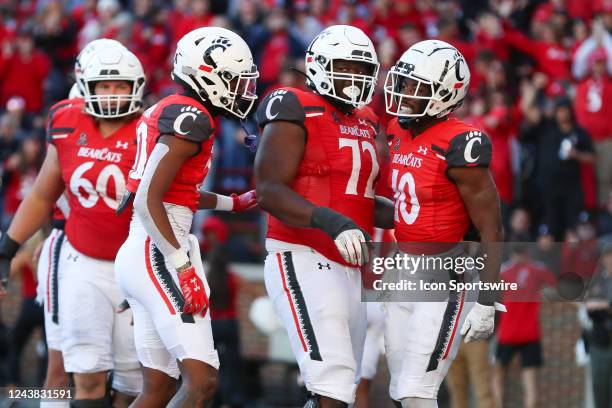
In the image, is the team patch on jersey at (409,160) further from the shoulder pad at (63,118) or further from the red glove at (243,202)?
the shoulder pad at (63,118)

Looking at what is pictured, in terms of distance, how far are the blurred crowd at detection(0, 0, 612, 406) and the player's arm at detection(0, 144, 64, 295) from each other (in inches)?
172

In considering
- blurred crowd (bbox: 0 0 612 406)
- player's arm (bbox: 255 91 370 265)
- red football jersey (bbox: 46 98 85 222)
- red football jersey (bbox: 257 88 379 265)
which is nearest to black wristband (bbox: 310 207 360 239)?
player's arm (bbox: 255 91 370 265)

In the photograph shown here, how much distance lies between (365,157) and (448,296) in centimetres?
86

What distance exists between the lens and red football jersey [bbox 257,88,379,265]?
611 cm

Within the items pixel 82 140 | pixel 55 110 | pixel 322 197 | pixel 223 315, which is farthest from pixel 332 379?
pixel 223 315

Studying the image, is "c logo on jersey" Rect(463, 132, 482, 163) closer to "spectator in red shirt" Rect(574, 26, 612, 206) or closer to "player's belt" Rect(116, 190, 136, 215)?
"player's belt" Rect(116, 190, 136, 215)

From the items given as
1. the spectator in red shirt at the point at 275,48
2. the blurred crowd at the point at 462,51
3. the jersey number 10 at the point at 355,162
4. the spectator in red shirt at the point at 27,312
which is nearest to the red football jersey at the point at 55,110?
the jersey number 10 at the point at 355,162

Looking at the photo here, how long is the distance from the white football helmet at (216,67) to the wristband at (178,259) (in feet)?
2.74

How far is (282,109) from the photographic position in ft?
19.8

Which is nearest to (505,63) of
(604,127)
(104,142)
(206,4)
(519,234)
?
(604,127)

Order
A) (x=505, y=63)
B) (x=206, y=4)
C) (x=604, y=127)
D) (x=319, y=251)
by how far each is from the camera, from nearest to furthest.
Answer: (x=319, y=251), (x=604, y=127), (x=505, y=63), (x=206, y=4)

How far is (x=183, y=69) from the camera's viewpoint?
626cm

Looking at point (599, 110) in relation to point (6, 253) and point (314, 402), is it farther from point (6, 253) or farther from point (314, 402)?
point (314, 402)

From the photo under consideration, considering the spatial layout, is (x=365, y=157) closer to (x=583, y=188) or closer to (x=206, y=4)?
(x=583, y=188)
